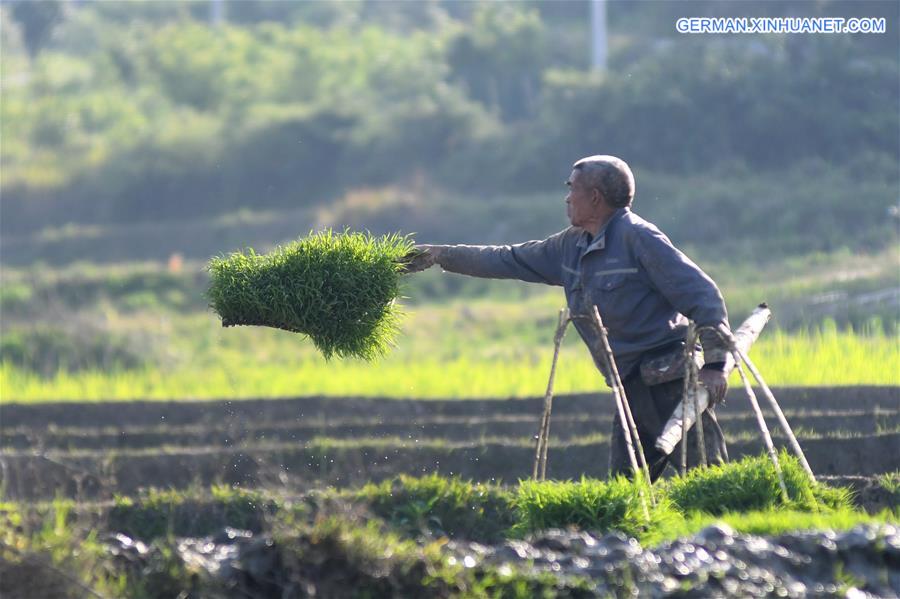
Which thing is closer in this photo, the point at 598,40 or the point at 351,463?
the point at 351,463

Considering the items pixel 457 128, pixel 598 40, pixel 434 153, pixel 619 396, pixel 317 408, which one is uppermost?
pixel 598 40

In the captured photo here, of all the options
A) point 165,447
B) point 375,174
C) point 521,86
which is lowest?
point 165,447

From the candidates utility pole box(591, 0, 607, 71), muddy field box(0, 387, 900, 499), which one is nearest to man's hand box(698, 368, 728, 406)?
muddy field box(0, 387, 900, 499)

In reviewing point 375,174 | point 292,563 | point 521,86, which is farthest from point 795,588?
point 521,86

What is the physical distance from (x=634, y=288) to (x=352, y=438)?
6.29 meters

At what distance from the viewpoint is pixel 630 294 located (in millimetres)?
6008

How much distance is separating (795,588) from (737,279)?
15222 mm

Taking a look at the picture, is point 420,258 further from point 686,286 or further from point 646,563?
point 646,563

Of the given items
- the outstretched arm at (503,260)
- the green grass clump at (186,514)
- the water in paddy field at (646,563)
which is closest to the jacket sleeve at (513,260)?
the outstretched arm at (503,260)

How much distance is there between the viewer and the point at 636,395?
616cm

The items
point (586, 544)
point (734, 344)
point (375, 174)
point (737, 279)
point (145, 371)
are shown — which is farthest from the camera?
point (375, 174)

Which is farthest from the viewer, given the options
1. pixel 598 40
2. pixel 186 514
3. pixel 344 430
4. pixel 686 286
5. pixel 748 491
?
pixel 598 40

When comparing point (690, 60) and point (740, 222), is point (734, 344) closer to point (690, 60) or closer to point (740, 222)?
point (740, 222)

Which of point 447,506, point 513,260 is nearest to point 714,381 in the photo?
point 513,260
